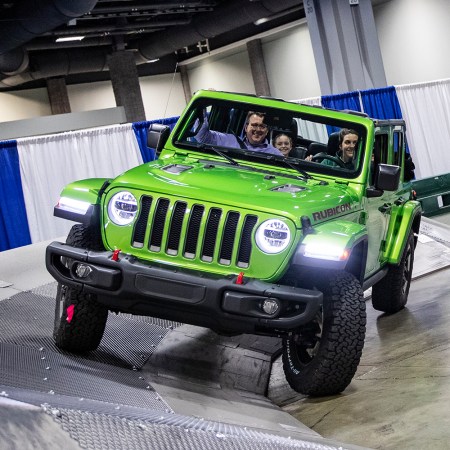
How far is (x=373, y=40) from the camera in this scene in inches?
822

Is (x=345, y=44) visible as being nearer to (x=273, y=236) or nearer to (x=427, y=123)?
(x=427, y=123)

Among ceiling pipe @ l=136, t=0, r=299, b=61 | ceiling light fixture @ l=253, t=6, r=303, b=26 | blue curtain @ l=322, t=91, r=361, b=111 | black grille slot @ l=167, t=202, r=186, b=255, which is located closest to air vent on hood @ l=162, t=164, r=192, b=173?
black grille slot @ l=167, t=202, r=186, b=255

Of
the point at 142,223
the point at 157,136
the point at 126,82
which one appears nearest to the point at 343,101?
the point at 157,136

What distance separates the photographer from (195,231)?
18.6 ft

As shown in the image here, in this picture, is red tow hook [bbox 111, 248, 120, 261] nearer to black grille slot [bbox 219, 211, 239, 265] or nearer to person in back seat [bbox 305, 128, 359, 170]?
black grille slot [bbox 219, 211, 239, 265]

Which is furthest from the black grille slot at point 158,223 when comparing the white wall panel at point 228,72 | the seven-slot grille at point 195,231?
the white wall panel at point 228,72

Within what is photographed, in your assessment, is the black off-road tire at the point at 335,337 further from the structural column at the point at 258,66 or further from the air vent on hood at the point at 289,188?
the structural column at the point at 258,66

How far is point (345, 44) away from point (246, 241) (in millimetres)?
15771

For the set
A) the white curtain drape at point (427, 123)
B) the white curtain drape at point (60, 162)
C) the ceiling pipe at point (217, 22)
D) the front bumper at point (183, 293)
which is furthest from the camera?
the ceiling pipe at point (217, 22)

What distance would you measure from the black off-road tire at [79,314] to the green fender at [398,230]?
2.77 meters

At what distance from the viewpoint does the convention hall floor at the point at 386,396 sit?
4801mm

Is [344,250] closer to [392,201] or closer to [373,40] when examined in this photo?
[392,201]

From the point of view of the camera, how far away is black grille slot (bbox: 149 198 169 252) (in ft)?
18.9

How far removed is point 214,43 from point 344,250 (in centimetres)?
2918
